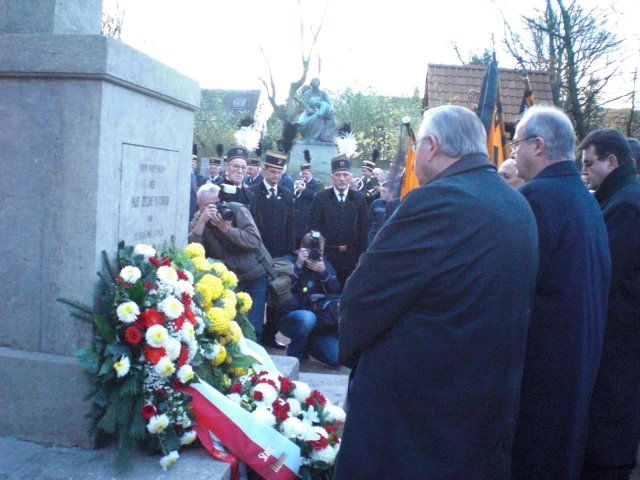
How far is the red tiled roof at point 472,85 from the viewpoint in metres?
14.2

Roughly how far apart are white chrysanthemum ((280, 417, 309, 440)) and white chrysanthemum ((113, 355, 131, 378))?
0.87 m

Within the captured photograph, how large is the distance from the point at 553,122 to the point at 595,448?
160 centimetres

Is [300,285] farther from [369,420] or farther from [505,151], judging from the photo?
[369,420]

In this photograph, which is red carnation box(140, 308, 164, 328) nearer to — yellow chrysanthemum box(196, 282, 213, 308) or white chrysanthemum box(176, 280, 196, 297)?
white chrysanthemum box(176, 280, 196, 297)

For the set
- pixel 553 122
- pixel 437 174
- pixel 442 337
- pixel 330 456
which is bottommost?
pixel 330 456

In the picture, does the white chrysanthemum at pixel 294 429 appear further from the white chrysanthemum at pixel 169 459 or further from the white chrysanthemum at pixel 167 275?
the white chrysanthemum at pixel 167 275

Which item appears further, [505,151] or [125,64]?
[505,151]

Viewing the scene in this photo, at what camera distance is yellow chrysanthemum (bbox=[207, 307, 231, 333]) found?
11.9 feet

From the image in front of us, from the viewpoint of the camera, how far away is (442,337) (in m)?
2.22

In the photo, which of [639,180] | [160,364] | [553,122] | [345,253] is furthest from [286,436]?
[345,253]

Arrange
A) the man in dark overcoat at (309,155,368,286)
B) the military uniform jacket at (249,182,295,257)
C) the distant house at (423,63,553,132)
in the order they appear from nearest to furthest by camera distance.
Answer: the military uniform jacket at (249,182,295,257), the man in dark overcoat at (309,155,368,286), the distant house at (423,63,553,132)

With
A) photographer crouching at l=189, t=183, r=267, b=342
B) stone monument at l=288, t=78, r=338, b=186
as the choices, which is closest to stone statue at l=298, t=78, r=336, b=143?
stone monument at l=288, t=78, r=338, b=186

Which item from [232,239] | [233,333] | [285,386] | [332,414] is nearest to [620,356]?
[332,414]

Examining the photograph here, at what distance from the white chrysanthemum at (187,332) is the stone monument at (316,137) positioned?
15.0m
